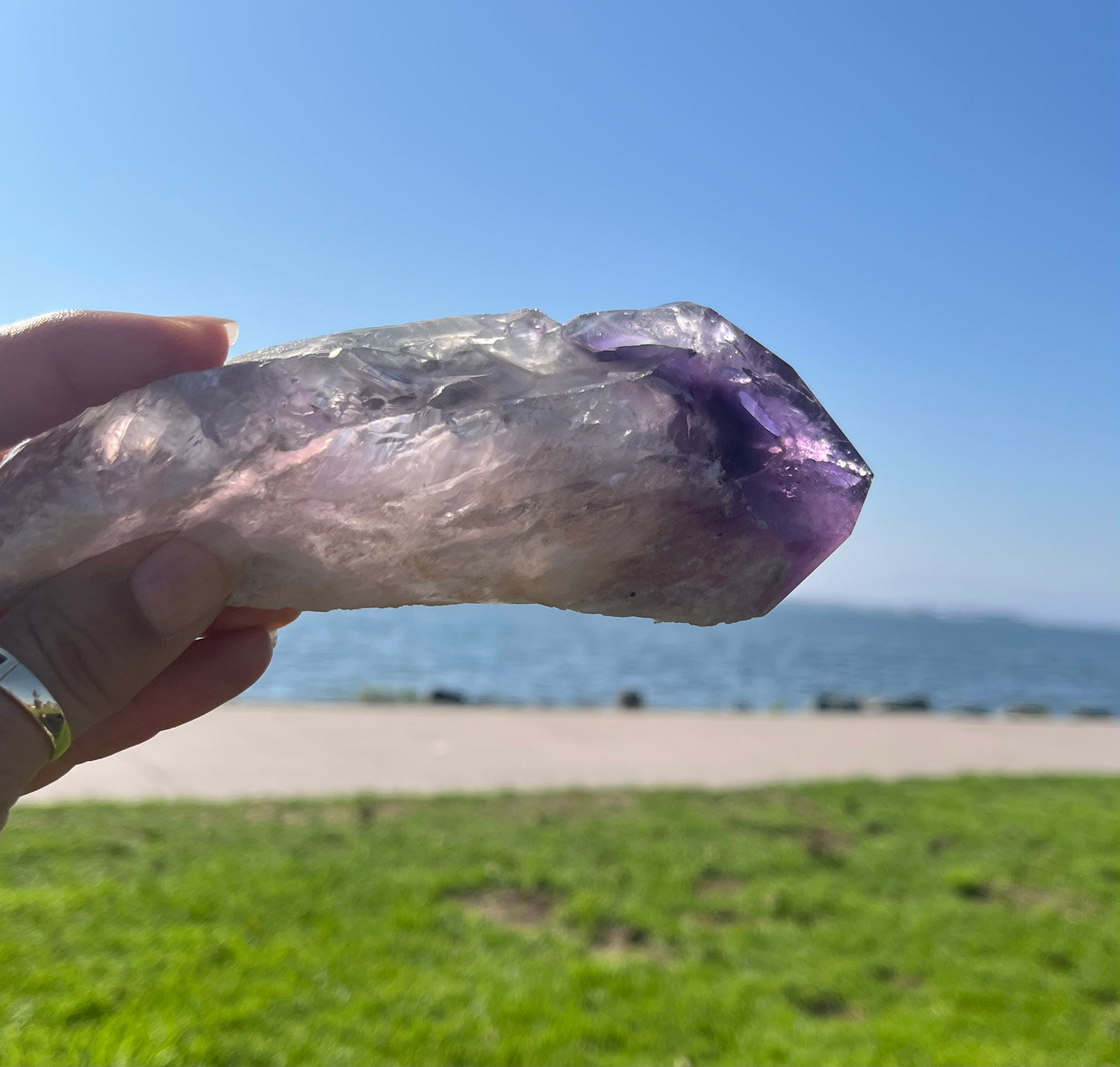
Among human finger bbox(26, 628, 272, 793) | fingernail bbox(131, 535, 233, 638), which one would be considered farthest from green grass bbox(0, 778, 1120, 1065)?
fingernail bbox(131, 535, 233, 638)

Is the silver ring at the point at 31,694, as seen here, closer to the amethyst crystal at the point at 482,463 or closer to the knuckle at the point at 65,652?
the knuckle at the point at 65,652

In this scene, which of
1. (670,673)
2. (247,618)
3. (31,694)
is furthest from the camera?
(670,673)

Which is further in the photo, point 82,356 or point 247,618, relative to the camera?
point 247,618

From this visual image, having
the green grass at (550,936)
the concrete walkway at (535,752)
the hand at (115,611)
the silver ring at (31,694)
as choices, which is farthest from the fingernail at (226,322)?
the concrete walkway at (535,752)

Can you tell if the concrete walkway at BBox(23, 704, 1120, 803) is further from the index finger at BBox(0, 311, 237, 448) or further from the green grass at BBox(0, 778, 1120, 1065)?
the index finger at BBox(0, 311, 237, 448)

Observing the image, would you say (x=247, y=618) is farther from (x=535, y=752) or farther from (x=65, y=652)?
(x=535, y=752)

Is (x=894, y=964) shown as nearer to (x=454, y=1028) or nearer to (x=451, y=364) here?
(x=454, y=1028)

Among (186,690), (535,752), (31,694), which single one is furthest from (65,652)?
(535,752)

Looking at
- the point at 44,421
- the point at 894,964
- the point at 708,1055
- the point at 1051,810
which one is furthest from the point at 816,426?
the point at 1051,810
